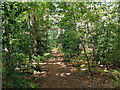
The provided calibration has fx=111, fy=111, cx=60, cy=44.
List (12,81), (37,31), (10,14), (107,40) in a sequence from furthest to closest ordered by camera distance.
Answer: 1. (37,31)
2. (107,40)
3. (10,14)
4. (12,81)

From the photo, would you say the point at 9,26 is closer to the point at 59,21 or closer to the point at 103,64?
the point at 59,21

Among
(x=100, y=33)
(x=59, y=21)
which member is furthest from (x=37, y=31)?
(x=100, y=33)

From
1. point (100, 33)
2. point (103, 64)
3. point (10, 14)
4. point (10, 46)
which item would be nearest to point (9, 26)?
point (10, 14)

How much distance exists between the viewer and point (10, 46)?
2777mm

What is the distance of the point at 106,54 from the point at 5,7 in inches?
177

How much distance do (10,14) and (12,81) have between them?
1.64m

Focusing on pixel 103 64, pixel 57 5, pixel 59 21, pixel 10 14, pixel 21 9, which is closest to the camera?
pixel 10 14

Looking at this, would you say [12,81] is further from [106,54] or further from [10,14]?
[106,54]

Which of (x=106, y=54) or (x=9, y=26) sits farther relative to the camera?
(x=106, y=54)

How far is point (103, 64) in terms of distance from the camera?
18.3 ft

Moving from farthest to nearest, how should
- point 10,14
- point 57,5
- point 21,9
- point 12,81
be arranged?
point 57,5 < point 21,9 < point 10,14 < point 12,81

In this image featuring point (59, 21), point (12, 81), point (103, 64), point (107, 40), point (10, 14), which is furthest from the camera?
point (103, 64)

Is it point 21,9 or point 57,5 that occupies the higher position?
point 57,5

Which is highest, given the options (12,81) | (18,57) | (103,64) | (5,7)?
(5,7)
